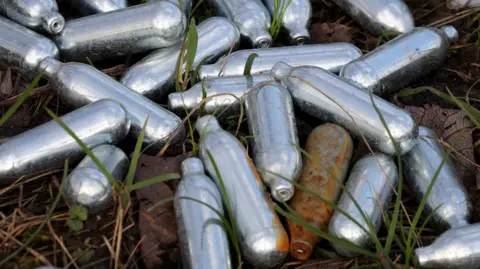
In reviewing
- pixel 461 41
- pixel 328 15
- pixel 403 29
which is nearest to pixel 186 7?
pixel 328 15

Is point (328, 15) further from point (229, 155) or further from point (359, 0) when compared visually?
point (229, 155)

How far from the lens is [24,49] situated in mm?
3992

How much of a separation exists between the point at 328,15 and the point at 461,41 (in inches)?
36.3

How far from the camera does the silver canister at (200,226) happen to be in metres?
3.08

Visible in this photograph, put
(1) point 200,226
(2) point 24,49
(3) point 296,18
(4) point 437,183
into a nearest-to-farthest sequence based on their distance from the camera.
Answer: (1) point 200,226
(4) point 437,183
(2) point 24,49
(3) point 296,18

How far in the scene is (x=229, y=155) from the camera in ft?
11.2

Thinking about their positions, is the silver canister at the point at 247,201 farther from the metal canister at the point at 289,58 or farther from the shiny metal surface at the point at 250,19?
the shiny metal surface at the point at 250,19

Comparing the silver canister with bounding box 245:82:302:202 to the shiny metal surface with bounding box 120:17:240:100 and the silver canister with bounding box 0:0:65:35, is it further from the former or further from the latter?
the silver canister with bounding box 0:0:65:35

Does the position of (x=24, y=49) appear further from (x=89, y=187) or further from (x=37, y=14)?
(x=89, y=187)

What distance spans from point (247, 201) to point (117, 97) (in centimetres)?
98

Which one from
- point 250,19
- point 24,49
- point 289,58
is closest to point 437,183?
point 289,58

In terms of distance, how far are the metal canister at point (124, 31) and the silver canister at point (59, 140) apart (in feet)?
2.04

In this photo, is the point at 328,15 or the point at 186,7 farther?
the point at 328,15

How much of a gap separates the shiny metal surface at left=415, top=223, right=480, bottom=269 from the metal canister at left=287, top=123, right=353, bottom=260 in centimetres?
48
